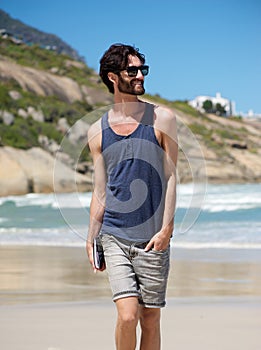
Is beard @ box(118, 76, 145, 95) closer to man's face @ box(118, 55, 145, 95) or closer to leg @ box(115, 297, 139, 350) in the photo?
man's face @ box(118, 55, 145, 95)

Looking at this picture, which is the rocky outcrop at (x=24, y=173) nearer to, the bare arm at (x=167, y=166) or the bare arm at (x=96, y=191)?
the bare arm at (x=96, y=191)

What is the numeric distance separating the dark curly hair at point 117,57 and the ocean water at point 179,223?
75cm

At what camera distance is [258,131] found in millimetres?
108875

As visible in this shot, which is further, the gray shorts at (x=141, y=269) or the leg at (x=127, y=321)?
the gray shorts at (x=141, y=269)

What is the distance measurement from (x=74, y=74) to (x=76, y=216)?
76.1 metres

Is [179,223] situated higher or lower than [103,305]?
higher

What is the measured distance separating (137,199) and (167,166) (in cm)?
24

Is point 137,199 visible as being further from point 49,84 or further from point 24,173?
point 49,84

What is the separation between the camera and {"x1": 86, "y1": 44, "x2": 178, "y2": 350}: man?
4.23 m

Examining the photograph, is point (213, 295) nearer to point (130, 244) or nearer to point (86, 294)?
point (86, 294)

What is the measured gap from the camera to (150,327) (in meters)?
4.33

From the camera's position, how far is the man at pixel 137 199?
4227mm

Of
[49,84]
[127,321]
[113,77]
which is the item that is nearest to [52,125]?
[49,84]

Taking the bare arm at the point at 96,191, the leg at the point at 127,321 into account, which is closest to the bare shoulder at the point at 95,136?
the bare arm at the point at 96,191
